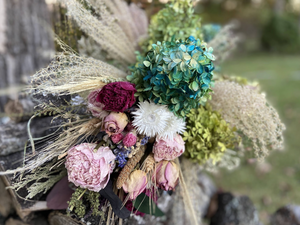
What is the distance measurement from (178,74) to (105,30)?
17.9 inches

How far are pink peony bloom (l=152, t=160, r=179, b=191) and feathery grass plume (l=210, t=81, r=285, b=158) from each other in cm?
35

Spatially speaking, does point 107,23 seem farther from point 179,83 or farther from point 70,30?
point 179,83

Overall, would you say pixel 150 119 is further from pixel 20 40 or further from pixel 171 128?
pixel 20 40

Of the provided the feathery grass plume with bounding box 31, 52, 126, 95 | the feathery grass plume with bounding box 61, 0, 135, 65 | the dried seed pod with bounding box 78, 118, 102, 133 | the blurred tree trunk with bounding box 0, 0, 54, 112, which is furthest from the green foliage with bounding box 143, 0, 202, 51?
the blurred tree trunk with bounding box 0, 0, 54, 112

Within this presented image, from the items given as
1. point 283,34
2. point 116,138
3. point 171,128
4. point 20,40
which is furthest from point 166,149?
point 283,34

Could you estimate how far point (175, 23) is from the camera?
3.21ft

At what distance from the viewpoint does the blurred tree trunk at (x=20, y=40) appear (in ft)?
6.06

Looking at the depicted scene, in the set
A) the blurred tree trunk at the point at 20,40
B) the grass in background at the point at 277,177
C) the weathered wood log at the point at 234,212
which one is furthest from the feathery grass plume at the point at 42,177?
the grass in background at the point at 277,177

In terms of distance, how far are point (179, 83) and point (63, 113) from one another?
0.45 m

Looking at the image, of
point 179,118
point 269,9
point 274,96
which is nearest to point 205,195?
point 179,118

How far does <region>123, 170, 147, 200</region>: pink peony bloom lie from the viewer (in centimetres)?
Answer: 67

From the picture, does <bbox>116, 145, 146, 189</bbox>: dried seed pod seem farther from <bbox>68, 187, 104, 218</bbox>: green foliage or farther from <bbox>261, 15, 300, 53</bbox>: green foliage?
<bbox>261, 15, 300, 53</bbox>: green foliage

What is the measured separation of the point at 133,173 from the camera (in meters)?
0.69

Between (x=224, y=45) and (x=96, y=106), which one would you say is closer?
(x=96, y=106)
